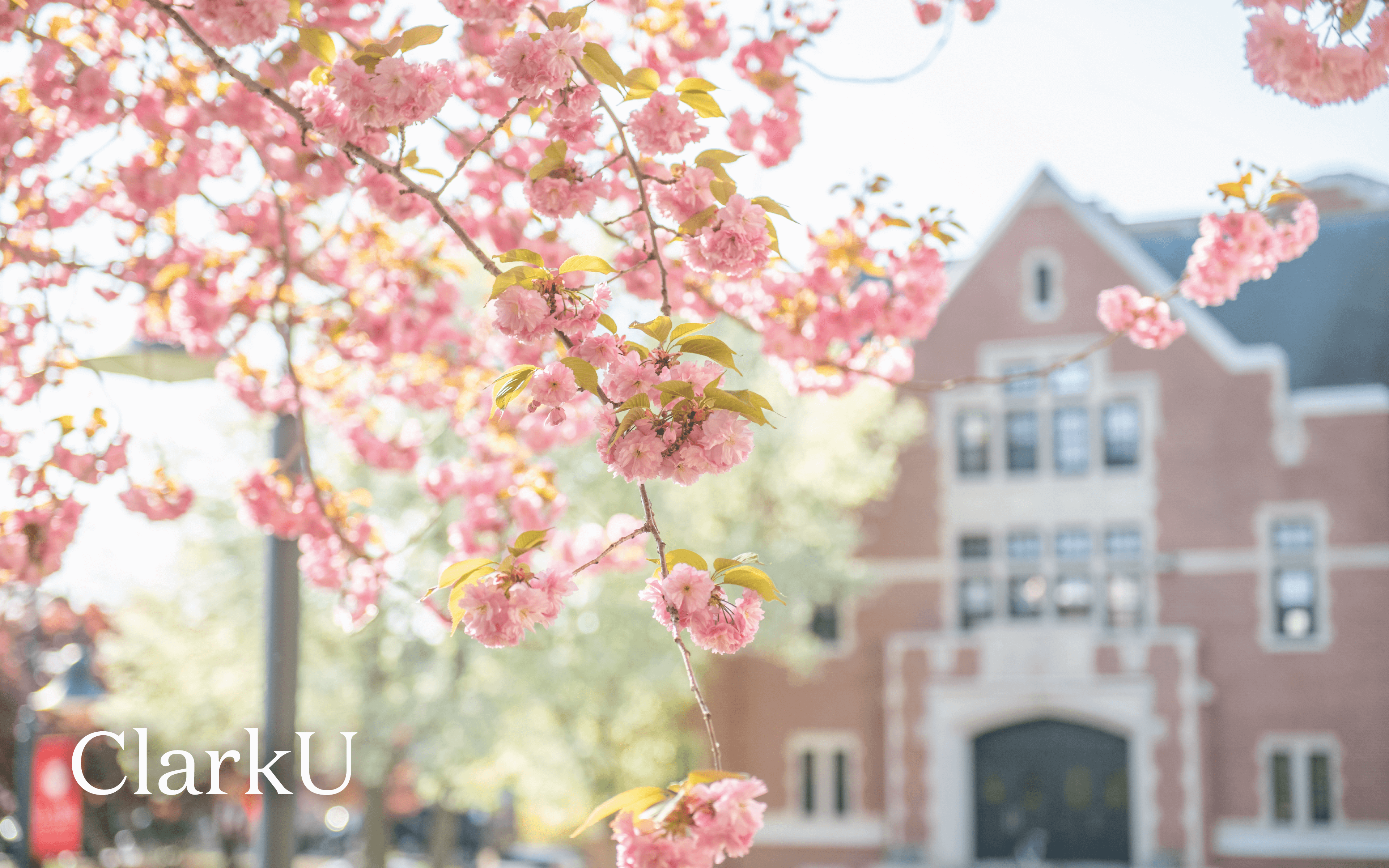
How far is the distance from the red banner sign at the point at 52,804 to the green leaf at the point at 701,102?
7.99 metres

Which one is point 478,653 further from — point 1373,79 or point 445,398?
point 1373,79

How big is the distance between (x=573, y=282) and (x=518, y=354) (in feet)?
3.62

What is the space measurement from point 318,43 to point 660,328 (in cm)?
116

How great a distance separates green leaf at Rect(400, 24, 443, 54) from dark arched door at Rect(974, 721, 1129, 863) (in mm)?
18034

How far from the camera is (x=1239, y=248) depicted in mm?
4574

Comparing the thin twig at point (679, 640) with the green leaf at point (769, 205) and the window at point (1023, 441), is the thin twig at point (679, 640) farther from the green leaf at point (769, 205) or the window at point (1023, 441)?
the window at point (1023, 441)

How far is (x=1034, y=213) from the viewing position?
808 inches

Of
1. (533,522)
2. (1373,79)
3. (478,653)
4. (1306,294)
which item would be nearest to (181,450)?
(478,653)

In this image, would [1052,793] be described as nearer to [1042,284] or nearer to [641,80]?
[1042,284]

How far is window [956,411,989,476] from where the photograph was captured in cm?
2002

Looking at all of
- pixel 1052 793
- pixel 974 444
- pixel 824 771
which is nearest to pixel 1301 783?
pixel 1052 793

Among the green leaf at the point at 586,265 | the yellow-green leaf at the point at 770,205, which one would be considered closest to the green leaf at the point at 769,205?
the yellow-green leaf at the point at 770,205

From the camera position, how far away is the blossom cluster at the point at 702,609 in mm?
2277

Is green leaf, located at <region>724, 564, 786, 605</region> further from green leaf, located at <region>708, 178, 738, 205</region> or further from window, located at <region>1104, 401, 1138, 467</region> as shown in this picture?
window, located at <region>1104, 401, 1138, 467</region>
